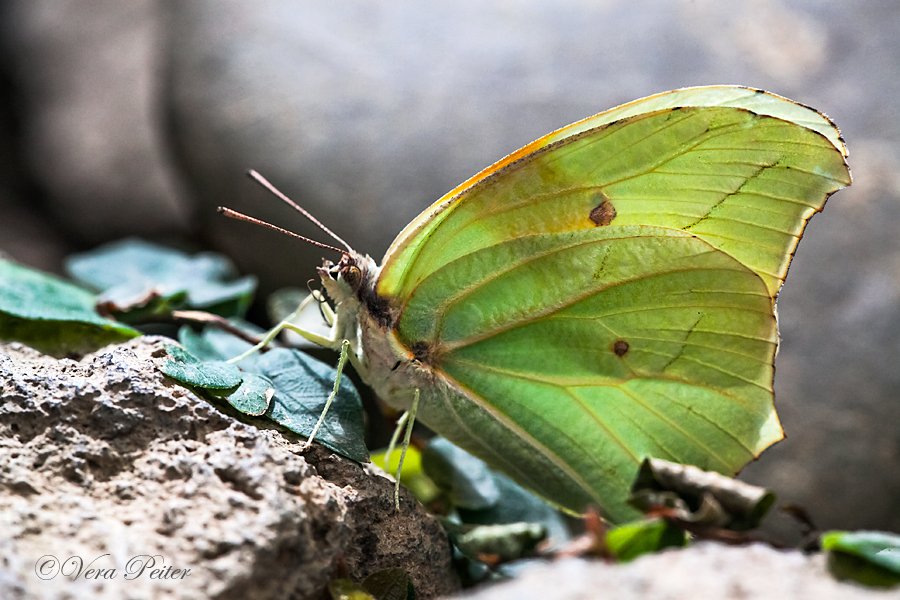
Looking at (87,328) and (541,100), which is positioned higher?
(541,100)

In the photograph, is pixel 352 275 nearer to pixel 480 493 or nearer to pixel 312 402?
pixel 312 402

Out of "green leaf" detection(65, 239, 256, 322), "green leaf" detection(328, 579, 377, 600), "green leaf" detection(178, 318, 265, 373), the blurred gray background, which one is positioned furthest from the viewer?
the blurred gray background

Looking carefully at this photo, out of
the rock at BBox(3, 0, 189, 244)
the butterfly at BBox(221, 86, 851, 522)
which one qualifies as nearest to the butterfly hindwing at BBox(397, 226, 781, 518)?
the butterfly at BBox(221, 86, 851, 522)

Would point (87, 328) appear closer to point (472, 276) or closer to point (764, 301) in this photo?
point (472, 276)

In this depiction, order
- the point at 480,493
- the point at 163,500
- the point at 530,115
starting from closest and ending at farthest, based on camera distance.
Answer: the point at 163,500 < the point at 480,493 < the point at 530,115

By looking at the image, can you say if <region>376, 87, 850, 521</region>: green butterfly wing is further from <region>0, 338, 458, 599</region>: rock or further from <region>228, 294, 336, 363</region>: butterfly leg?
<region>0, 338, 458, 599</region>: rock

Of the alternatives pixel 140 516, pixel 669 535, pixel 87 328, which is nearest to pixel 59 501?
pixel 140 516

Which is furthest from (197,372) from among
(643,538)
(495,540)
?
(643,538)
